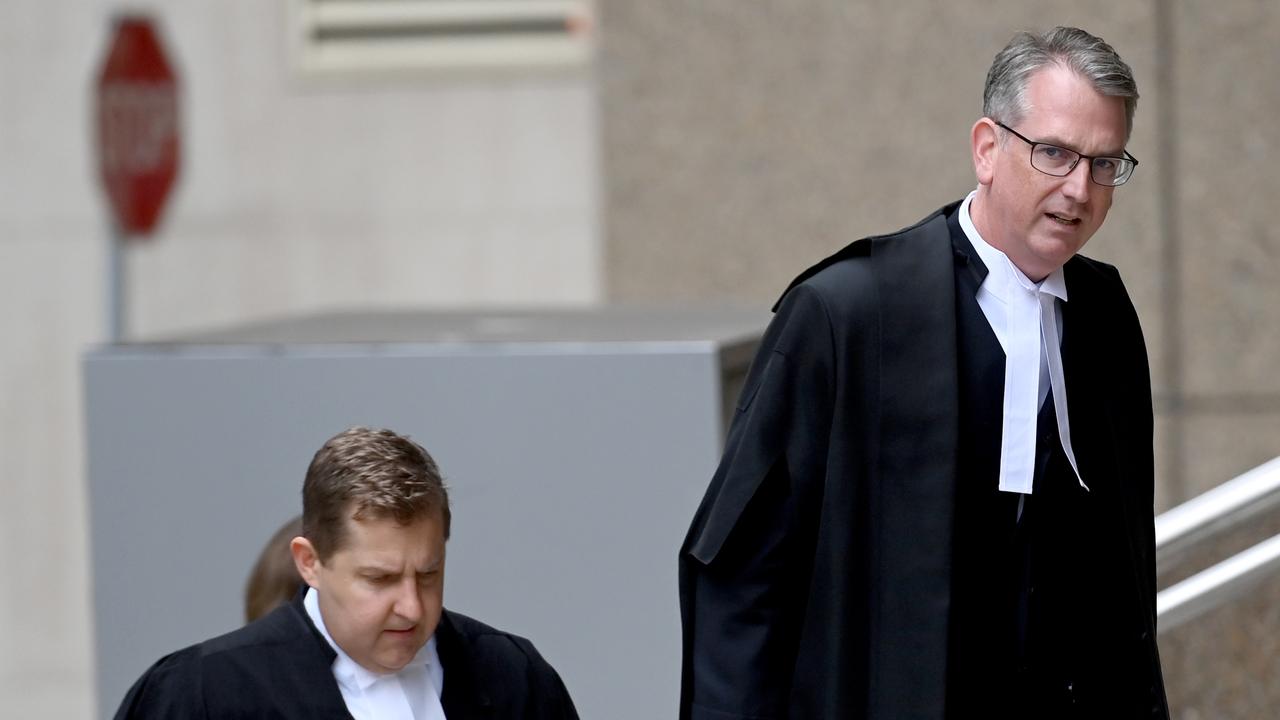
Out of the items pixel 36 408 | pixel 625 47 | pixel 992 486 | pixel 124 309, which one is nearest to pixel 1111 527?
pixel 992 486

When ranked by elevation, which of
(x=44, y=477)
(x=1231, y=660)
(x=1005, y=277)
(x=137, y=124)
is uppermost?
(x=137, y=124)

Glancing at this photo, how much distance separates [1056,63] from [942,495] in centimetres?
52

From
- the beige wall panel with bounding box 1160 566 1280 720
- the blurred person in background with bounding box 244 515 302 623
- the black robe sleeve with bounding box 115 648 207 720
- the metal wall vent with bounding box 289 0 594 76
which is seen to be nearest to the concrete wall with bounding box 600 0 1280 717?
the beige wall panel with bounding box 1160 566 1280 720

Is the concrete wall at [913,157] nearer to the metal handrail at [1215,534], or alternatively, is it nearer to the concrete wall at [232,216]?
the metal handrail at [1215,534]

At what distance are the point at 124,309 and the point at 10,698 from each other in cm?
185

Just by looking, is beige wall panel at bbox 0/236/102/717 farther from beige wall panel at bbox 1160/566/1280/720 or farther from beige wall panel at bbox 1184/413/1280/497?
beige wall panel at bbox 1160/566/1280/720

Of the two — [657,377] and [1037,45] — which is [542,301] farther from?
[1037,45]

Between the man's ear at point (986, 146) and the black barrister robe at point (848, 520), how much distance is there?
0.42ft

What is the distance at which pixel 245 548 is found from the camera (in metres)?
3.31

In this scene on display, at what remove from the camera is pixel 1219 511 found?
2.92 meters

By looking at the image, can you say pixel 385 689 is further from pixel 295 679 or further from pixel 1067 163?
pixel 1067 163

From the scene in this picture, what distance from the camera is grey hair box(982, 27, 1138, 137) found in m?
2.13

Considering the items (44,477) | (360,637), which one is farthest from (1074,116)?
(44,477)

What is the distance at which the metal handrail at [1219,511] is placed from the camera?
115 inches
